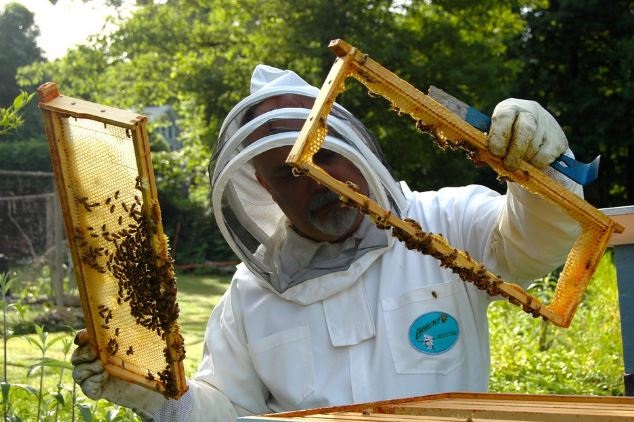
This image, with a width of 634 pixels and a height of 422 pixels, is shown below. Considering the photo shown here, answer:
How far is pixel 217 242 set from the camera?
83.1 ft

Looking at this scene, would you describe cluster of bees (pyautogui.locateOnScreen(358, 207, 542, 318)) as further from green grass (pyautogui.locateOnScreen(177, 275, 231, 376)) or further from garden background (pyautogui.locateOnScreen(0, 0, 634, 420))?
green grass (pyautogui.locateOnScreen(177, 275, 231, 376))

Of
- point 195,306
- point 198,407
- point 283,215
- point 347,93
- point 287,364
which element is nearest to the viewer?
point 198,407

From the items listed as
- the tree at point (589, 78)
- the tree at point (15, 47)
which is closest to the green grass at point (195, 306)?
the tree at point (15, 47)

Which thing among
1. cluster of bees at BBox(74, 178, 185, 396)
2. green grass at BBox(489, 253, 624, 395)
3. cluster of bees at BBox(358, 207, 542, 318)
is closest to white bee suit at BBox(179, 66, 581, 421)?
cluster of bees at BBox(358, 207, 542, 318)

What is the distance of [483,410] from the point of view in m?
2.03

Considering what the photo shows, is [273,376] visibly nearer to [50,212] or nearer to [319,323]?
[319,323]

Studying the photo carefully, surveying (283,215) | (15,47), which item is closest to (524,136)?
(283,215)

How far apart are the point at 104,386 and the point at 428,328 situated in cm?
108

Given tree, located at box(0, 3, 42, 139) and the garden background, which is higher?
tree, located at box(0, 3, 42, 139)

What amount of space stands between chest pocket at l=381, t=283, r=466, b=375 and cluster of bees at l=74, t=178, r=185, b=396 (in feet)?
2.65

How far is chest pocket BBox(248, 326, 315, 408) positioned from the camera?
120 inches

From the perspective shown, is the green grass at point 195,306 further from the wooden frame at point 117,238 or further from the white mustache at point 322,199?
the wooden frame at point 117,238

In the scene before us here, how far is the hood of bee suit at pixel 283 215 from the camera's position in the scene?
3059 millimetres

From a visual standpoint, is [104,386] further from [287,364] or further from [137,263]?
[287,364]
